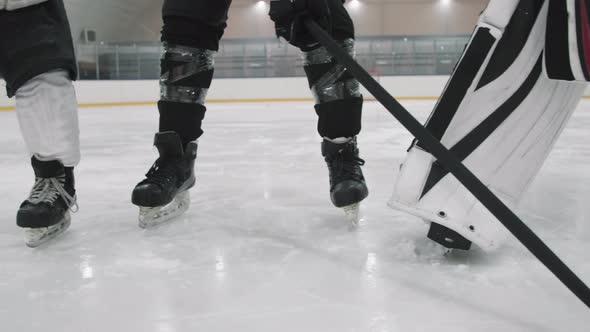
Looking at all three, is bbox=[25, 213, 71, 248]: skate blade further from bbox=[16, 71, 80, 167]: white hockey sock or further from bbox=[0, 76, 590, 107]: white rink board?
bbox=[0, 76, 590, 107]: white rink board

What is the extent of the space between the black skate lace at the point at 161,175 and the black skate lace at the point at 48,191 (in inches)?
5.9

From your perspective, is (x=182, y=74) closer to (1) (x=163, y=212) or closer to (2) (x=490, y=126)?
(1) (x=163, y=212)

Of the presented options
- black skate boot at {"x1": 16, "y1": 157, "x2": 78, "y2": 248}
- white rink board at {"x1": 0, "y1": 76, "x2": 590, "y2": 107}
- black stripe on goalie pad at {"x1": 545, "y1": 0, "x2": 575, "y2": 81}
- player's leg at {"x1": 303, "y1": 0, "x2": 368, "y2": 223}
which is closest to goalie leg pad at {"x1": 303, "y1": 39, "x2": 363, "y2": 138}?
player's leg at {"x1": 303, "y1": 0, "x2": 368, "y2": 223}

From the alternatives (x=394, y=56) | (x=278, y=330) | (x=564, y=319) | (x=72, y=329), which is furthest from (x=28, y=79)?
(x=394, y=56)

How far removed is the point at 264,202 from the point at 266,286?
54cm

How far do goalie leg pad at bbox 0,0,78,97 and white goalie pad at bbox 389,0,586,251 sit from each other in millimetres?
647

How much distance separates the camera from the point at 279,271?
2.39ft

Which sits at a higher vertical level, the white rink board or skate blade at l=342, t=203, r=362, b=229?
skate blade at l=342, t=203, r=362, b=229

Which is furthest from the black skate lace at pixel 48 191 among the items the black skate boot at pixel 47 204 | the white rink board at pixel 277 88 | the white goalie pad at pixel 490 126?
the white rink board at pixel 277 88

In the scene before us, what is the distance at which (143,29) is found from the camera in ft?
35.3

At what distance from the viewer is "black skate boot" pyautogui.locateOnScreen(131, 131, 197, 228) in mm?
932

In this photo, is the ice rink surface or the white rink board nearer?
the ice rink surface

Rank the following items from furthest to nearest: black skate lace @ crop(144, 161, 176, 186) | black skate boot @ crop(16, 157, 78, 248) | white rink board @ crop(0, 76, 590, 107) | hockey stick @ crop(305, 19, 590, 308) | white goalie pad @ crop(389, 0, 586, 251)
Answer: white rink board @ crop(0, 76, 590, 107), black skate lace @ crop(144, 161, 176, 186), black skate boot @ crop(16, 157, 78, 248), white goalie pad @ crop(389, 0, 586, 251), hockey stick @ crop(305, 19, 590, 308)

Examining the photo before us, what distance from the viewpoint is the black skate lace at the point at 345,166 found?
967mm
